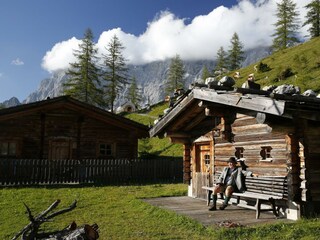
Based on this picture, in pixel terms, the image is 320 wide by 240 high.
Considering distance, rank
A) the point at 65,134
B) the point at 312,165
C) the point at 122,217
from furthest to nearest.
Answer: the point at 65,134, the point at 122,217, the point at 312,165

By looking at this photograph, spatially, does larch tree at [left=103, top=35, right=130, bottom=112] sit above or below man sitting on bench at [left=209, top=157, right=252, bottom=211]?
above

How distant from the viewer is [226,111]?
11070 millimetres

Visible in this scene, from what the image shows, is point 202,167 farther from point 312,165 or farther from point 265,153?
point 312,165

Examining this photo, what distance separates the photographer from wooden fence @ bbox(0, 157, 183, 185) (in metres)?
16.7

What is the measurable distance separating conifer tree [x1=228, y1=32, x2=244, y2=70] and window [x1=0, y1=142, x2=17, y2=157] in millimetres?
54290

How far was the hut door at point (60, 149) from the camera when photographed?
21.2 metres

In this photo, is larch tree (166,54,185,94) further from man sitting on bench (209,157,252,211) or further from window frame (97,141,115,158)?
man sitting on bench (209,157,252,211)

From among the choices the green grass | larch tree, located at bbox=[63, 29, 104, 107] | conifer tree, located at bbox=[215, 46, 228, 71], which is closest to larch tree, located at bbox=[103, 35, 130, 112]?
larch tree, located at bbox=[63, 29, 104, 107]

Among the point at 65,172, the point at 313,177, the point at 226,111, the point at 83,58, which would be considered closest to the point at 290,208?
the point at 313,177

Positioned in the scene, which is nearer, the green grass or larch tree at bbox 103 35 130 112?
the green grass

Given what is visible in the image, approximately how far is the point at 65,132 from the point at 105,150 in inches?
111

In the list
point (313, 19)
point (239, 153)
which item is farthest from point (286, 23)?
point (239, 153)

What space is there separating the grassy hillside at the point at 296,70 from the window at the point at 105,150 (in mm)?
15784

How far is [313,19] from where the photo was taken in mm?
59094
